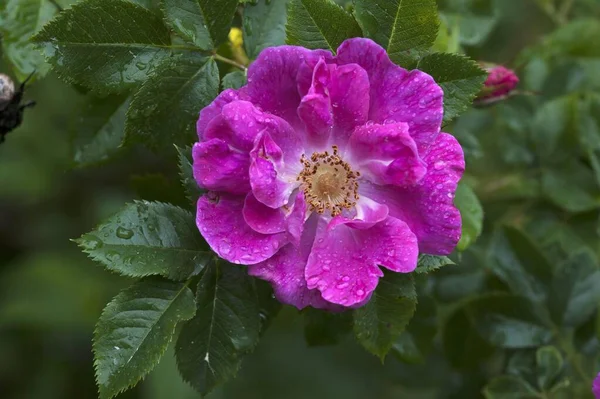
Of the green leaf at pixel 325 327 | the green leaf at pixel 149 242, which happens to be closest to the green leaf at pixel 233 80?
the green leaf at pixel 149 242

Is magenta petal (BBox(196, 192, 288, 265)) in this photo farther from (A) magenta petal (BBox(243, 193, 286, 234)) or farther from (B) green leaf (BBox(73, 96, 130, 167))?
(B) green leaf (BBox(73, 96, 130, 167))

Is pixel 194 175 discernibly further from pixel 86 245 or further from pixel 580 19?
pixel 580 19

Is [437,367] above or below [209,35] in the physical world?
below

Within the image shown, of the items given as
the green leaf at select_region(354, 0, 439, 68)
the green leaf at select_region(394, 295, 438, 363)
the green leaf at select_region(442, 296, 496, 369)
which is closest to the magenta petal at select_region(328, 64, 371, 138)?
the green leaf at select_region(354, 0, 439, 68)

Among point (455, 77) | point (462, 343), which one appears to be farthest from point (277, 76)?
point (462, 343)

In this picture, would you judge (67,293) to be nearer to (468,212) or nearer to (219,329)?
(219,329)

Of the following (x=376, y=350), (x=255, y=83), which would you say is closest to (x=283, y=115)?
(x=255, y=83)

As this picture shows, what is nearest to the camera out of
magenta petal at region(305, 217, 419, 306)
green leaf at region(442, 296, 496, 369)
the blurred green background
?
magenta petal at region(305, 217, 419, 306)
